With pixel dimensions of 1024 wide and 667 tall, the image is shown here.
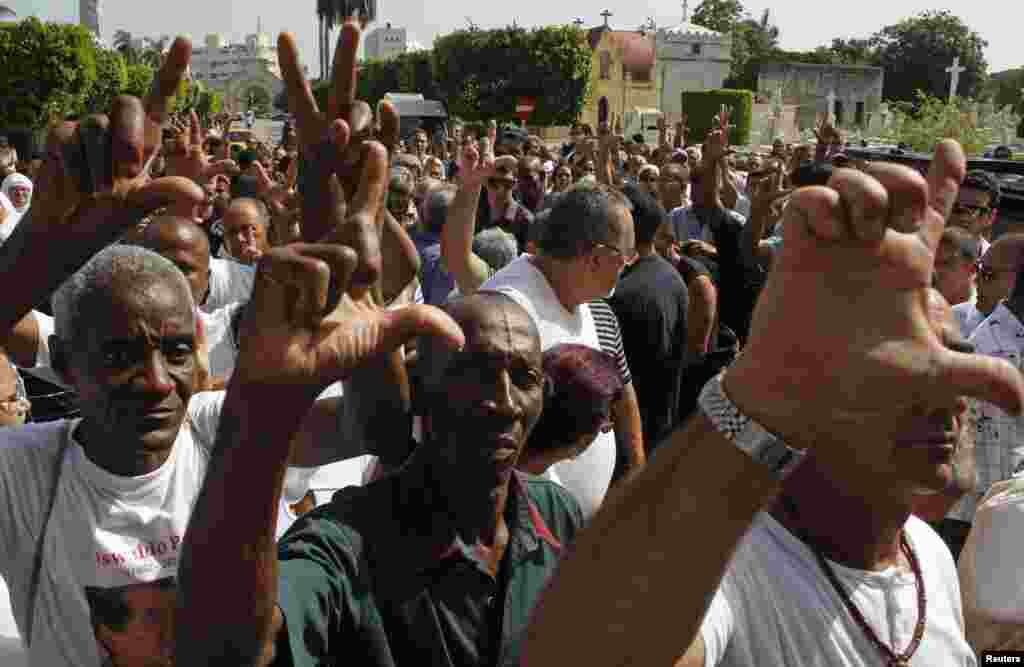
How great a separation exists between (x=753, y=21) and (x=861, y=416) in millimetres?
96055

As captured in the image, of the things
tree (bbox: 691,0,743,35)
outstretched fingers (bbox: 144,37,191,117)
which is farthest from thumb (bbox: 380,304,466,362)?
tree (bbox: 691,0,743,35)

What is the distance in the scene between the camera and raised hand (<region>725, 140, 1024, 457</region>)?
1138mm

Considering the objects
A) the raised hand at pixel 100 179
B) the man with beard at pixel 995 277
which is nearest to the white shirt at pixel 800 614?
the raised hand at pixel 100 179

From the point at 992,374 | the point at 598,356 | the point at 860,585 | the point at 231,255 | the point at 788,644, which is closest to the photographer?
the point at 992,374

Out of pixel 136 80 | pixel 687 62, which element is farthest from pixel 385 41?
pixel 136 80

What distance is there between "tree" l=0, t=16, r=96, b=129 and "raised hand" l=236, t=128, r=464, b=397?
2530cm

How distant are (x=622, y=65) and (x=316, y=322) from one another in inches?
2649

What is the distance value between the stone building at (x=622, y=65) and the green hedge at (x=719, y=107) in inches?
482

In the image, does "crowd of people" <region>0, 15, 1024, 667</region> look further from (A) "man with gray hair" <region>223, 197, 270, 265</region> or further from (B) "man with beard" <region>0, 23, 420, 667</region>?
(A) "man with gray hair" <region>223, 197, 270, 265</region>

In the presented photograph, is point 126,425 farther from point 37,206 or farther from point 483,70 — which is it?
point 483,70

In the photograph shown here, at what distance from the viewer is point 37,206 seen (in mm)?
1970

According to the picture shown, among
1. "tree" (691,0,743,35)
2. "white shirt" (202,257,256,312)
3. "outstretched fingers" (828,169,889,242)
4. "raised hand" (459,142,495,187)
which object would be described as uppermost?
"tree" (691,0,743,35)

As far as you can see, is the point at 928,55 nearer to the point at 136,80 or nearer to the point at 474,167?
the point at 136,80

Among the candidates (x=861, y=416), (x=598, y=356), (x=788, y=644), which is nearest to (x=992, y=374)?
(x=861, y=416)
